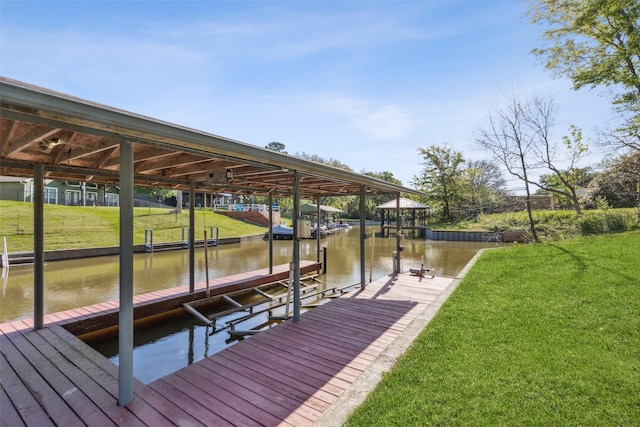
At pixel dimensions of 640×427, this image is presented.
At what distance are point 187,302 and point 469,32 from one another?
Answer: 9.59 meters

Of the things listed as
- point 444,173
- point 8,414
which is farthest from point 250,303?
point 444,173

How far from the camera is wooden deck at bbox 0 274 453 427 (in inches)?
98.2

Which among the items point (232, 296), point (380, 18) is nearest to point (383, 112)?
point (380, 18)

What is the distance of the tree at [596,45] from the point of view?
10.1 m

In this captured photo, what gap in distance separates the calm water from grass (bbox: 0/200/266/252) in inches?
82.8

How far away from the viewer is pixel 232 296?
284 inches

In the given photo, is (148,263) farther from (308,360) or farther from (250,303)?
(308,360)

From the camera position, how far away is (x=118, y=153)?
4.07m

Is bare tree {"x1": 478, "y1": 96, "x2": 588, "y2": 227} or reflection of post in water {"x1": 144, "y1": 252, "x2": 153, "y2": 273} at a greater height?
bare tree {"x1": 478, "y1": 96, "x2": 588, "y2": 227}

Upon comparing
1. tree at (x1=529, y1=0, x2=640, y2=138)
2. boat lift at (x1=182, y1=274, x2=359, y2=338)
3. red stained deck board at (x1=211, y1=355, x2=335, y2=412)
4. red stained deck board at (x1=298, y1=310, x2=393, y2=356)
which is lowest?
boat lift at (x1=182, y1=274, x2=359, y2=338)

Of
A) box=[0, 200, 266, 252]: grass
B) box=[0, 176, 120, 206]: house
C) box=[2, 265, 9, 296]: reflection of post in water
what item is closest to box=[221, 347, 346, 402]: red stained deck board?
box=[0, 200, 266, 252]: grass

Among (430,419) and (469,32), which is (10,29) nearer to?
(430,419)

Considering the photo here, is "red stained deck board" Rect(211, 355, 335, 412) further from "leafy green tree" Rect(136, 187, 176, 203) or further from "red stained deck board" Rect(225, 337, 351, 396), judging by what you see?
"leafy green tree" Rect(136, 187, 176, 203)

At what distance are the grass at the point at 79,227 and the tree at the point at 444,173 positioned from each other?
18970 mm
